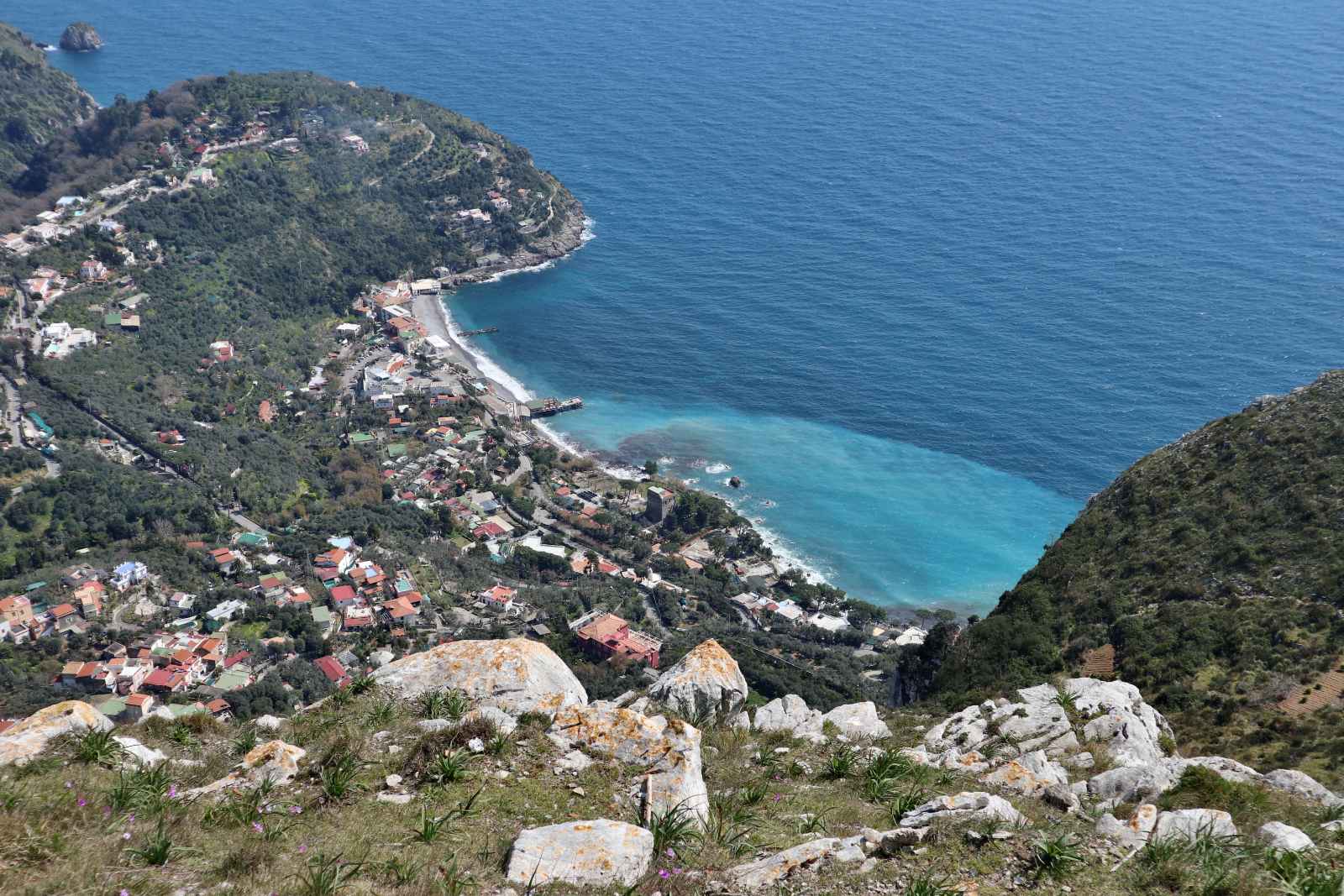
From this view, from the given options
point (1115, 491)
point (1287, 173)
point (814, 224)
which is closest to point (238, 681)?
point (1115, 491)

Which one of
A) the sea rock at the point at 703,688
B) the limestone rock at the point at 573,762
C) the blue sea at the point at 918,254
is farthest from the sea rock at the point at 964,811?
the blue sea at the point at 918,254

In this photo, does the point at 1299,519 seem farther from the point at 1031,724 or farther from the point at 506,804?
the point at 506,804

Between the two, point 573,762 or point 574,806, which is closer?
point 574,806

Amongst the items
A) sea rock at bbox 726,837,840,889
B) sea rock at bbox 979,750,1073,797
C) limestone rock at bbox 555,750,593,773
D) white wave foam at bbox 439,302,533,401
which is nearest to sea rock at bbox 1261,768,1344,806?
sea rock at bbox 979,750,1073,797

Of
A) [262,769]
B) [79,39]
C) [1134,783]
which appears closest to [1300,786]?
[1134,783]

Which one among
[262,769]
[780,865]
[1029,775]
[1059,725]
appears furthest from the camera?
[1059,725]

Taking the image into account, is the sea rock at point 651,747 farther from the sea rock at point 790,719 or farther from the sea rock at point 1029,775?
the sea rock at point 1029,775

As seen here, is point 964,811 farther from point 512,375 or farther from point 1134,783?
point 512,375

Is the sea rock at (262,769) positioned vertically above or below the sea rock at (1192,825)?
below
